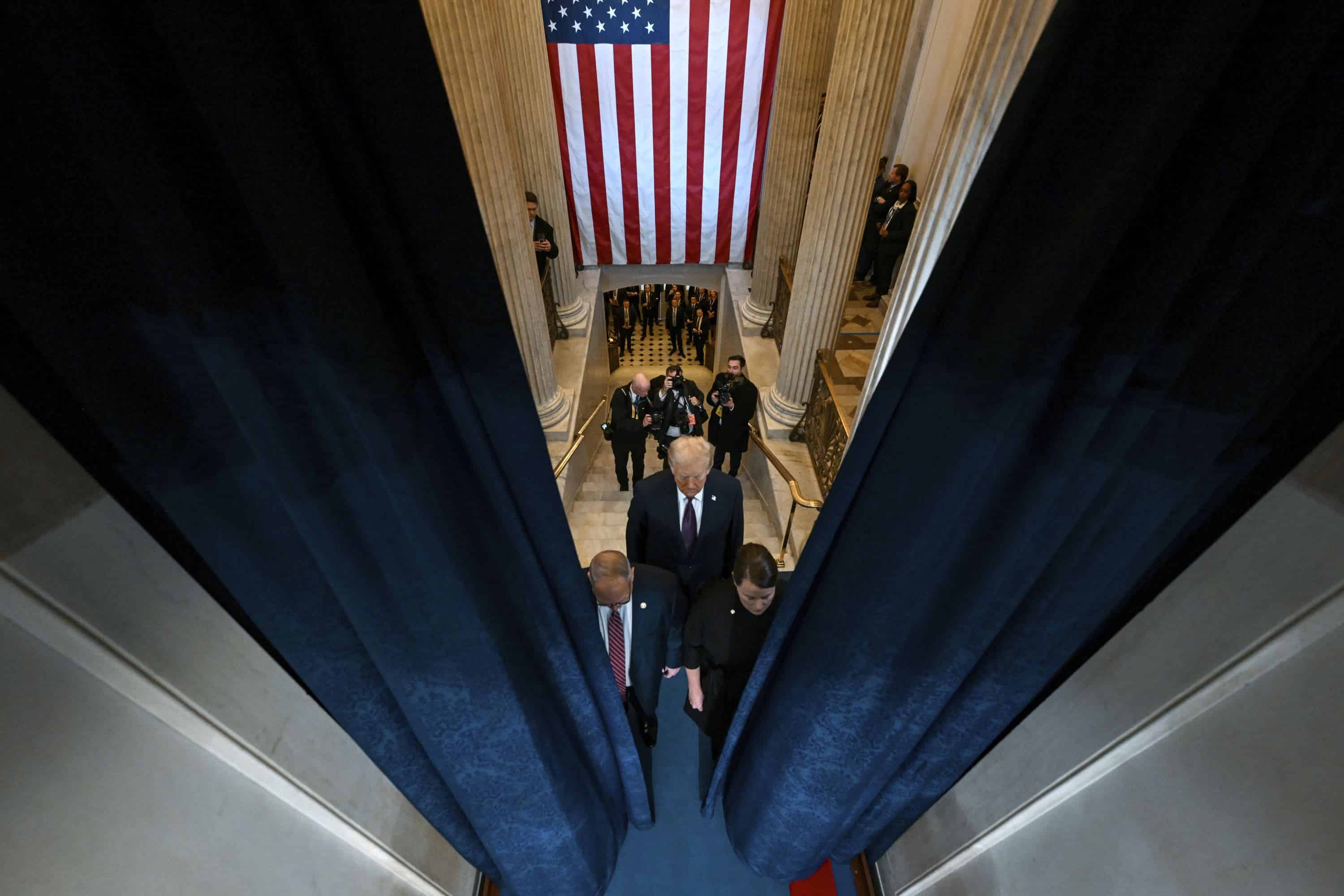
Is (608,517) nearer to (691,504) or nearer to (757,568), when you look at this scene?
(691,504)

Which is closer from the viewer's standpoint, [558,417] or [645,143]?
[558,417]

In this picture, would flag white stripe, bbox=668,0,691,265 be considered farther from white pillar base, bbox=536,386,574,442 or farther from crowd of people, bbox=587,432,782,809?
crowd of people, bbox=587,432,782,809

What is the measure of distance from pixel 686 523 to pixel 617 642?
790 millimetres

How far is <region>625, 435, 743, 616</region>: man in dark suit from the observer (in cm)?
295

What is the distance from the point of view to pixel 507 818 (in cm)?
183

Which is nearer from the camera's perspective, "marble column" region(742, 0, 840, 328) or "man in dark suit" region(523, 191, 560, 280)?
"marble column" region(742, 0, 840, 328)

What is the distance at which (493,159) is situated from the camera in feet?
13.5

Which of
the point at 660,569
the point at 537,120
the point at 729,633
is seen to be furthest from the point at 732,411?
the point at 537,120

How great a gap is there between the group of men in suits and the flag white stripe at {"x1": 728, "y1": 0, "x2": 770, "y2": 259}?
187 inches

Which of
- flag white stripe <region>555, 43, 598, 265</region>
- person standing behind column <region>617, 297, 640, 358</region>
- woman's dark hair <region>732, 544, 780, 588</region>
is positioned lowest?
person standing behind column <region>617, 297, 640, 358</region>

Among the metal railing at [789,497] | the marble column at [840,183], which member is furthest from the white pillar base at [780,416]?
the metal railing at [789,497]

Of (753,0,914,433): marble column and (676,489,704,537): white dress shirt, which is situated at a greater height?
(753,0,914,433): marble column

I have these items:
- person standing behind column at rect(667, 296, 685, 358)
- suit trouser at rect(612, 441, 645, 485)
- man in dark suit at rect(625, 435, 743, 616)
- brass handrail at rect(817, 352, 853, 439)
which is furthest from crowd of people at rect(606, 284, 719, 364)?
man in dark suit at rect(625, 435, 743, 616)

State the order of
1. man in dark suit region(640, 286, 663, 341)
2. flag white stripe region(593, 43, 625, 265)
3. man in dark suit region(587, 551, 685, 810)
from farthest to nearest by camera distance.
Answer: man in dark suit region(640, 286, 663, 341)
flag white stripe region(593, 43, 625, 265)
man in dark suit region(587, 551, 685, 810)
